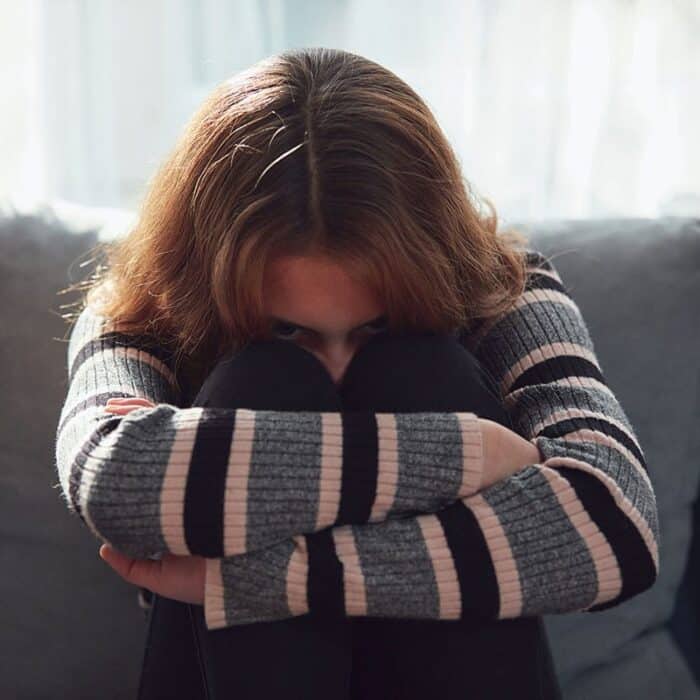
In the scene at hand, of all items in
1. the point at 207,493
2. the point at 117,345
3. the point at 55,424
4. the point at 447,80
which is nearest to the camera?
the point at 207,493

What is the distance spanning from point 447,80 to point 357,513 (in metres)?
0.84

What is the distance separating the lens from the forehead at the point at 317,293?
902 millimetres

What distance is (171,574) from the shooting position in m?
0.87

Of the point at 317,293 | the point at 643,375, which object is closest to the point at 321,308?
the point at 317,293

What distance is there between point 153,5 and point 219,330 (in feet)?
2.24

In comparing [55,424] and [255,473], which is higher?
[255,473]

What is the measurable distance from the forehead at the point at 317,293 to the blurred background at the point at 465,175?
396 millimetres

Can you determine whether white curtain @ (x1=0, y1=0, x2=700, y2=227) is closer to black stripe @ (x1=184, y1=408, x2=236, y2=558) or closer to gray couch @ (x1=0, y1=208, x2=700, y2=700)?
gray couch @ (x1=0, y1=208, x2=700, y2=700)

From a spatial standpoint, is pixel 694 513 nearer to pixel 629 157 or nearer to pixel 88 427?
pixel 629 157

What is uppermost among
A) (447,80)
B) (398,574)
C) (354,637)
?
(447,80)

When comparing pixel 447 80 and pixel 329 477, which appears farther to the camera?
pixel 447 80

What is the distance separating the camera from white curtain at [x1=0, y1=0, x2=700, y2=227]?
57.6 inches

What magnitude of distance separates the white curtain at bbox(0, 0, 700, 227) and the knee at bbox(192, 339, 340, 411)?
0.61m

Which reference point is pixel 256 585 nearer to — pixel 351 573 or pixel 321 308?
pixel 351 573
